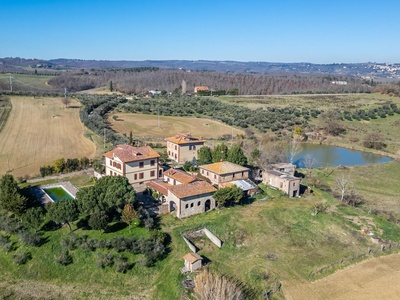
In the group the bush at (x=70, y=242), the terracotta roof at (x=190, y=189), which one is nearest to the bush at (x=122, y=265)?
the bush at (x=70, y=242)

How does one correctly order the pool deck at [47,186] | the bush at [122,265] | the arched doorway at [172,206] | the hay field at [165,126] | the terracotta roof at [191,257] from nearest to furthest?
the terracotta roof at [191,257]
the bush at [122,265]
the arched doorway at [172,206]
the pool deck at [47,186]
the hay field at [165,126]

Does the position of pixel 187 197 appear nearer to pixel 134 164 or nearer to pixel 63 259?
pixel 134 164

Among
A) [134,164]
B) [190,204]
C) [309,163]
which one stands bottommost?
[309,163]

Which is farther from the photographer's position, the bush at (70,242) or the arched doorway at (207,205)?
the arched doorway at (207,205)

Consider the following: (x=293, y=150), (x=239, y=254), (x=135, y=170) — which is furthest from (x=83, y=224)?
(x=293, y=150)

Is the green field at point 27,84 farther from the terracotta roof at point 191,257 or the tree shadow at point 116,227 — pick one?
the terracotta roof at point 191,257

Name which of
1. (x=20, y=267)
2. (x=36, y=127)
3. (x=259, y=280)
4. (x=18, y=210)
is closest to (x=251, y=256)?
(x=259, y=280)
